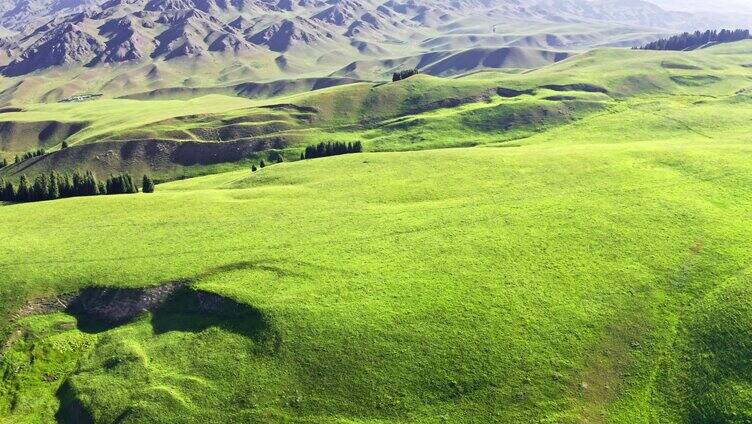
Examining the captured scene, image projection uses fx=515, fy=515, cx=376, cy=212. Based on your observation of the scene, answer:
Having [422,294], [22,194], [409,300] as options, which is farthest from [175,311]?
[22,194]

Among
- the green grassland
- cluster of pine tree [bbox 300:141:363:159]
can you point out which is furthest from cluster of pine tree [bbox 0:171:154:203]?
cluster of pine tree [bbox 300:141:363:159]

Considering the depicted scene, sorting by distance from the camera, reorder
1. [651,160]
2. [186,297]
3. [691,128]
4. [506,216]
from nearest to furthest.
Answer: [186,297] → [506,216] → [651,160] → [691,128]

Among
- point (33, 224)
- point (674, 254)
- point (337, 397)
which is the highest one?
point (33, 224)

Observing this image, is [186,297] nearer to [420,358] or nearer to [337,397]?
[337,397]

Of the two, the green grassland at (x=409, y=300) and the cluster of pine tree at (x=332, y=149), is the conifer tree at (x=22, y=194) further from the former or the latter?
the cluster of pine tree at (x=332, y=149)

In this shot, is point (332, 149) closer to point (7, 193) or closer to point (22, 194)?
point (22, 194)

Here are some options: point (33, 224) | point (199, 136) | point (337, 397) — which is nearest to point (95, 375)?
point (337, 397)

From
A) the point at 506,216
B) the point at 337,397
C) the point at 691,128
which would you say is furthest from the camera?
the point at 691,128

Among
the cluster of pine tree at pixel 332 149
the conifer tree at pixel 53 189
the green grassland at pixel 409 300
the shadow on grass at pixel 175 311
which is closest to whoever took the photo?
the green grassland at pixel 409 300

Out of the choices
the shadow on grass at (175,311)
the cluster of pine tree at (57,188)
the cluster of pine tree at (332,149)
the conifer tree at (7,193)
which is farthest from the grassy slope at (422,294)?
the cluster of pine tree at (332,149)

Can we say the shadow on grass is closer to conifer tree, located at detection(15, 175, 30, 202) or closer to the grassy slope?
the grassy slope
